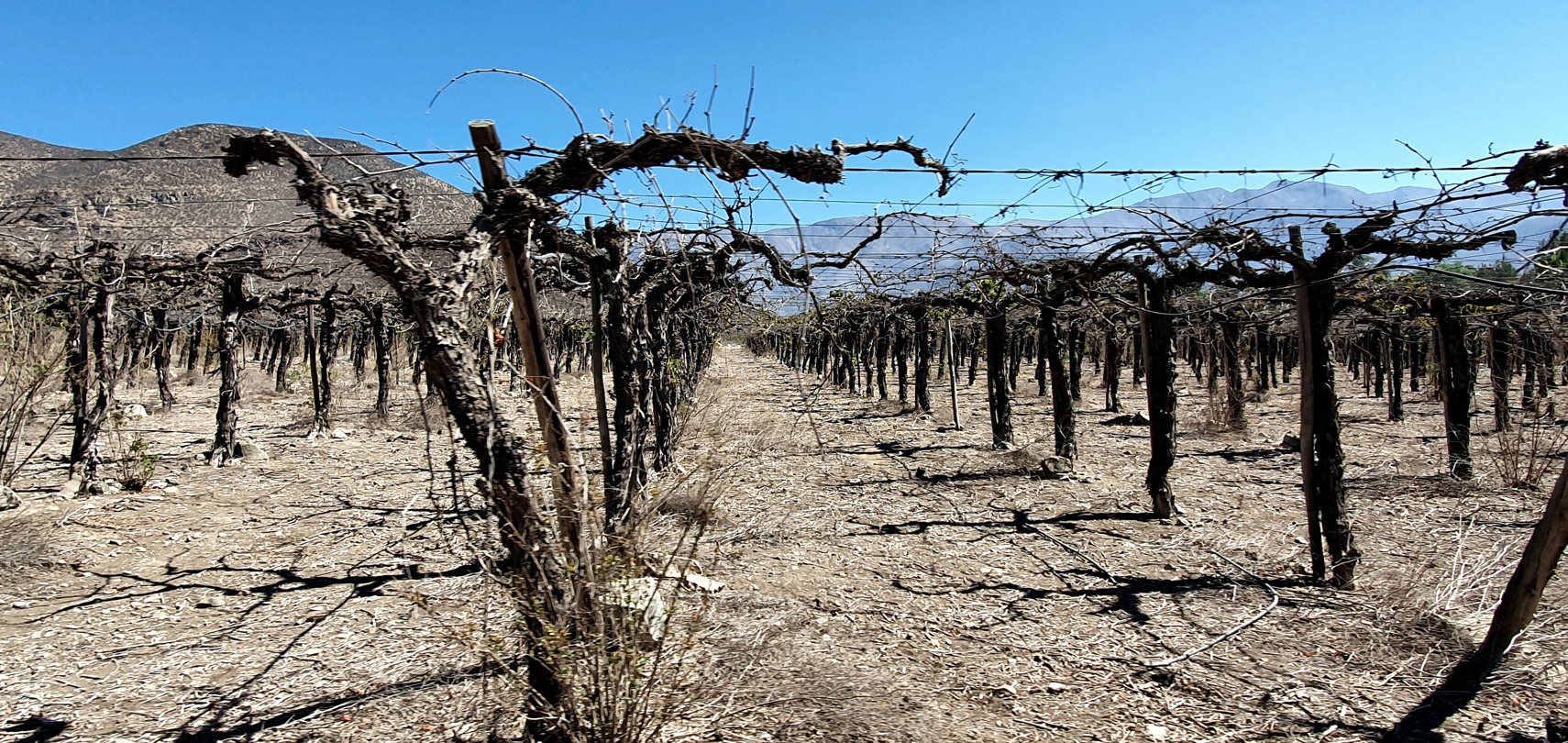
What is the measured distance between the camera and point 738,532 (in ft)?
24.2

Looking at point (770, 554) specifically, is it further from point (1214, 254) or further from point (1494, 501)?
point (1494, 501)

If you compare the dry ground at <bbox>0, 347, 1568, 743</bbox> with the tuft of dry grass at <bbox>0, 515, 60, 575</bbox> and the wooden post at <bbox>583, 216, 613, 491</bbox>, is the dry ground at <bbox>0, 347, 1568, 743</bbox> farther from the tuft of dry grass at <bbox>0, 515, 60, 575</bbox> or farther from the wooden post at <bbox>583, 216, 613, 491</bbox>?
the wooden post at <bbox>583, 216, 613, 491</bbox>

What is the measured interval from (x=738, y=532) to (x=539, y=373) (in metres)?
4.37

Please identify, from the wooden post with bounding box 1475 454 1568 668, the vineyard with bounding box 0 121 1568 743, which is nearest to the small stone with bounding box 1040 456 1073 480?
the vineyard with bounding box 0 121 1568 743

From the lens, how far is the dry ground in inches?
149

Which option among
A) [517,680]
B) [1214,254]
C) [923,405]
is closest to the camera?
[517,680]

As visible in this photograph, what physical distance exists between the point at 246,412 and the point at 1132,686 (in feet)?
60.0

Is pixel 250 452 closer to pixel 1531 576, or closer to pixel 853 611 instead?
pixel 853 611

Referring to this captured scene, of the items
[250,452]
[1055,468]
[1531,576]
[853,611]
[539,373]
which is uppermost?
[539,373]

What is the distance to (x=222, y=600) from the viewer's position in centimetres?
553

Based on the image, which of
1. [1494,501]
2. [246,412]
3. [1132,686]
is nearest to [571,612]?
Answer: [1132,686]

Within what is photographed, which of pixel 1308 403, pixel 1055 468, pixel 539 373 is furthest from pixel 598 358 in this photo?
pixel 1055 468

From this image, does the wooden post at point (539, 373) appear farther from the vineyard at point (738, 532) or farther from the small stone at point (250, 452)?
the small stone at point (250, 452)

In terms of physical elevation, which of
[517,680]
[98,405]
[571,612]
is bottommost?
[517,680]
